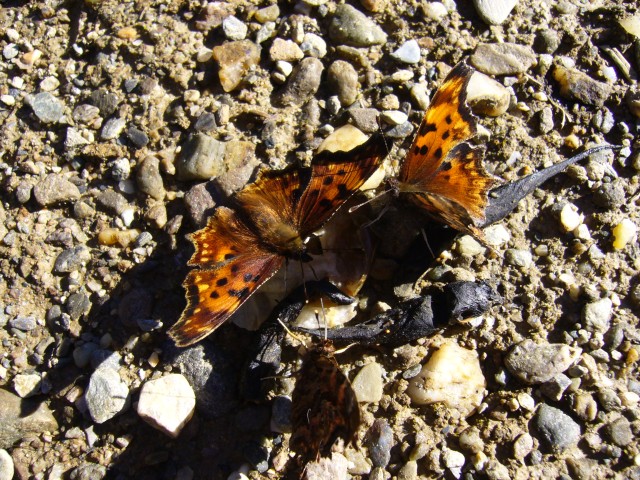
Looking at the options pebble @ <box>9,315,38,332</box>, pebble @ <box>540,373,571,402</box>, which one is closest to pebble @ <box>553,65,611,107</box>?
pebble @ <box>540,373,571,402</box>

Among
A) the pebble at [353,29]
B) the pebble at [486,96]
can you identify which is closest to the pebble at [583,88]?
the pebble at [486,96]

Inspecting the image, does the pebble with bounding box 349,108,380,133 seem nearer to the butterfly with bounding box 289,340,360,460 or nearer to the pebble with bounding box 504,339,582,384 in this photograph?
the butterfly with bounding box 289,340,360,460

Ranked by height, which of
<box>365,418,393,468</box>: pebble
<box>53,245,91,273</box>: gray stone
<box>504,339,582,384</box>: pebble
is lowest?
<box>365,418,393,468</box>: pebble

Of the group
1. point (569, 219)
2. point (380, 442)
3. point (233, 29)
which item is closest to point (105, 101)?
point (233, 29)

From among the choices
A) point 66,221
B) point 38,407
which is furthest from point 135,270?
point 38,407

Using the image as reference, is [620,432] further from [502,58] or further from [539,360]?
[502,58]

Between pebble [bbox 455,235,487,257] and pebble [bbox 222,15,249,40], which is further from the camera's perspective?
pebble [bbox 222,15,249,40]
